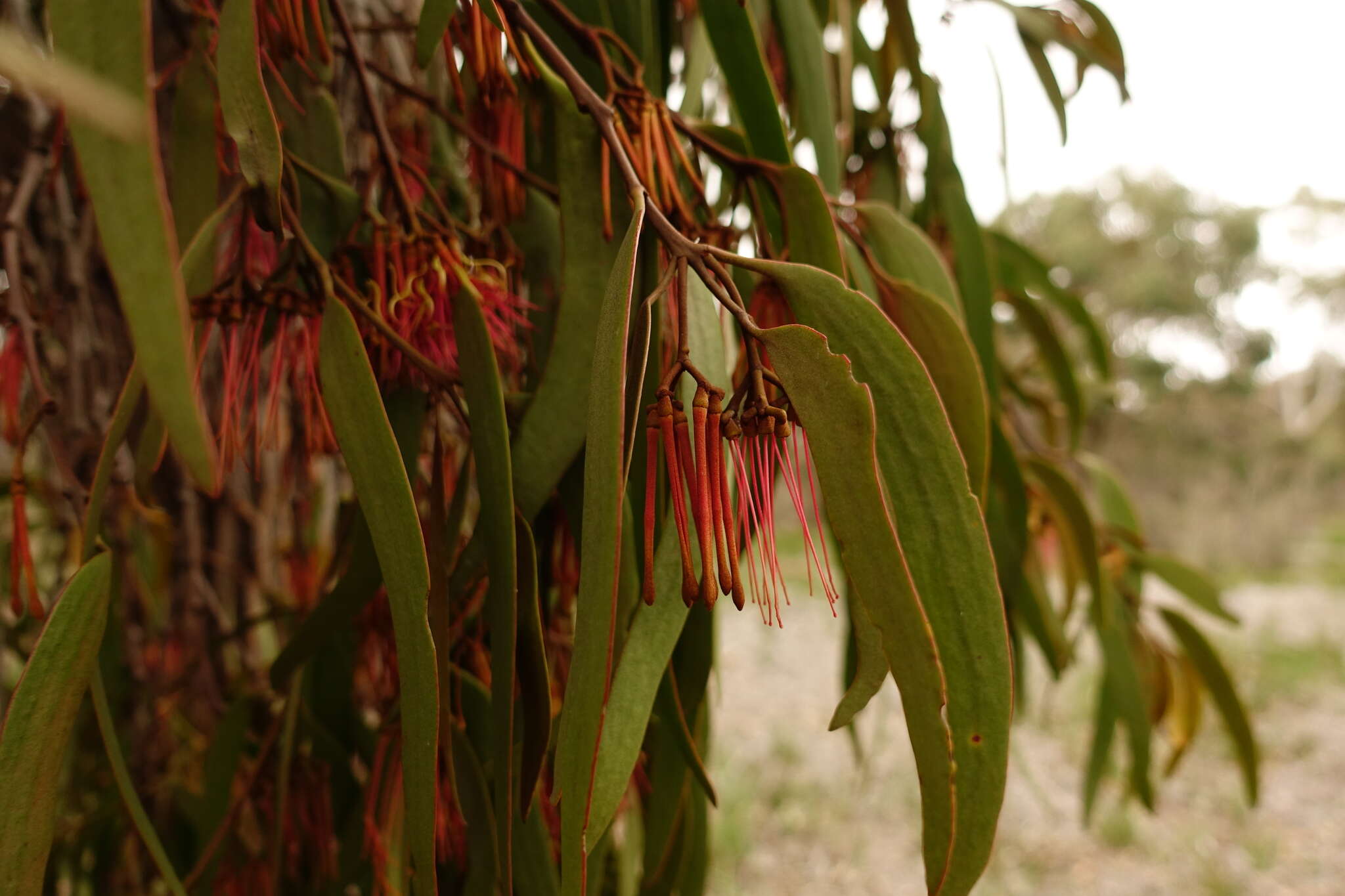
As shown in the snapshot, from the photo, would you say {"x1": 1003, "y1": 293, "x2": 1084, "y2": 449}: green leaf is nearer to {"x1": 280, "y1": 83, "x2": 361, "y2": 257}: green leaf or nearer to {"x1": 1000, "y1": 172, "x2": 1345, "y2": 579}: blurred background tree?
{"x1": 280, "y1": 83, "x2": 361, "y2": 257}: green leaf

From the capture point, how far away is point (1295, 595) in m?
3.80

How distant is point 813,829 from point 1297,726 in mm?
1378

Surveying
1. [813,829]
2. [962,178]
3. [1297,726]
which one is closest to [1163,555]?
[962,178]

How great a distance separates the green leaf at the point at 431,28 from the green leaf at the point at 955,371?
0.17 meters

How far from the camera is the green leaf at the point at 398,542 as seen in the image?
0.22 m

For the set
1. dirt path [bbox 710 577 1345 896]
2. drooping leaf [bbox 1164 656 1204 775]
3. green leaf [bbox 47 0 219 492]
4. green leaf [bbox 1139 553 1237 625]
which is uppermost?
green leaf [bbox 47 0 219 492]

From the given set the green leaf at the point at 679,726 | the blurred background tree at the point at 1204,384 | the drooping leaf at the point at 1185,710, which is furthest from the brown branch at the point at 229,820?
the blurred background tree at the point at 1204,384

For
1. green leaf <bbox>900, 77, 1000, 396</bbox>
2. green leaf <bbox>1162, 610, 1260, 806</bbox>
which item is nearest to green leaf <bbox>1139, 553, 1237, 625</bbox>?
green leaf <bbox>1162, 610, 1260, 806</bbox>

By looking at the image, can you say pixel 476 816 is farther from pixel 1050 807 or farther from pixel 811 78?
pixel 1050 807

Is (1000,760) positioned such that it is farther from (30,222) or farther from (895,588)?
(30,222)

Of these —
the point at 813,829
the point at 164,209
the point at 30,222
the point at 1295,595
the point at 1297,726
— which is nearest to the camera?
the point at 164,209

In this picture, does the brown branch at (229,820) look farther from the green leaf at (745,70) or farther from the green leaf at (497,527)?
the green leaf at (745,70)

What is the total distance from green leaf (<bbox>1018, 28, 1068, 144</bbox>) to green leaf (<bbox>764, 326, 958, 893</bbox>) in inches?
19.5

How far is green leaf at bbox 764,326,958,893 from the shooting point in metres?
0.19
